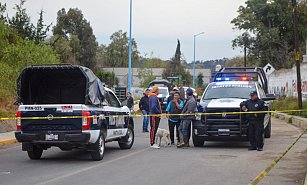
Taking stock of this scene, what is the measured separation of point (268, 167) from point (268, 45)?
50459 millimetres

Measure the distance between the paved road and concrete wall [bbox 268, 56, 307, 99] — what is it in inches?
781

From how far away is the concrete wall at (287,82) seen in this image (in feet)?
119

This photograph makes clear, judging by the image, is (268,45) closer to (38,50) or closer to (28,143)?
(38,50)

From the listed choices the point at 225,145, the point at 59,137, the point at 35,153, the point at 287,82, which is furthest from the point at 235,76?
the point at 287,82

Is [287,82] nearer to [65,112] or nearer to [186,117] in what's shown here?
[186,117]

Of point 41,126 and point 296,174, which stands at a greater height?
point 41,126

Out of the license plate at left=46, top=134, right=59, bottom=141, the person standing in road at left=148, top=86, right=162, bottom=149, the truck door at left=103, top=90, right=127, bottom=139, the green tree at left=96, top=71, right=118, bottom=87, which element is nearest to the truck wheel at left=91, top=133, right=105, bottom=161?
the truck door at left=103, top=90, right=127, bottom=139

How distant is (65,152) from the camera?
16.0 meters

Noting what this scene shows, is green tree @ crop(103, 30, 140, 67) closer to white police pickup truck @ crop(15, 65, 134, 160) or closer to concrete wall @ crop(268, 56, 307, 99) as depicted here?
concrete wall @ crop(268, 56, 307, 99)

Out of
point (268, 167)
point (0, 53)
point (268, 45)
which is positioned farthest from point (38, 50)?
point (268, 45)

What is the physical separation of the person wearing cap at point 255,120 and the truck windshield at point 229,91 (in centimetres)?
163

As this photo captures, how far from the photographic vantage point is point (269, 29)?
60875 mm

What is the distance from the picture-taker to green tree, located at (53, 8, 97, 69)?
255 ft

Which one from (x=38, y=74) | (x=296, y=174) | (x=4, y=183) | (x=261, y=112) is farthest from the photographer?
(x=261, y=112)
